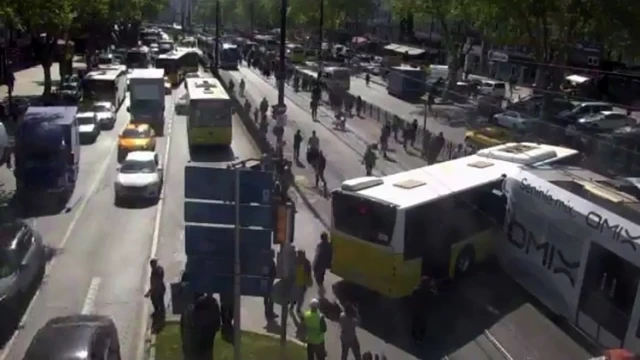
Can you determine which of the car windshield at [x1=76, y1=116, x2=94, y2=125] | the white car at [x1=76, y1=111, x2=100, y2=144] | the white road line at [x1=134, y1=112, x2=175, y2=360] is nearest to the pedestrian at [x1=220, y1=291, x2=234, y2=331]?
the white road line at [x1=134, y1=112, x2=175, y2=360]

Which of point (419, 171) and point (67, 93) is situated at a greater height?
point (419, 171)

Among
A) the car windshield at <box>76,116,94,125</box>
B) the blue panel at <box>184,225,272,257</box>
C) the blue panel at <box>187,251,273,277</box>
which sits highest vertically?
the blue panel at <box>184,225,272,257</box>

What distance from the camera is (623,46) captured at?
1432 inches

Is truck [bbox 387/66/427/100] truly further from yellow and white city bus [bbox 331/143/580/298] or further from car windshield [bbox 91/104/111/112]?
yellow and white city bus [bbox 331/143/580/298]

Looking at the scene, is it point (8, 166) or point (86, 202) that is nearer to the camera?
point (86, 202)

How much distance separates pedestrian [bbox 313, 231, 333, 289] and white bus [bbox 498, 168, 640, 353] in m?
4.02

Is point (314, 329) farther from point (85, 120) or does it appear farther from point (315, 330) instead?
point (85, 120)

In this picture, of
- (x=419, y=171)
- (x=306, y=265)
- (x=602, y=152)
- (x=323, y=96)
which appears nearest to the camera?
(x=306, y=265)

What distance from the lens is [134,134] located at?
26594 millimetres

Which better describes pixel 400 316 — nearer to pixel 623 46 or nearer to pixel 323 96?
pixel 623 46

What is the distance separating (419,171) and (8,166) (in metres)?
15.9

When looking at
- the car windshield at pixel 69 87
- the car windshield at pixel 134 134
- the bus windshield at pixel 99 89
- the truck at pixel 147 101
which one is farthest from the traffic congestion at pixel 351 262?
the car windshield at pixel 69 87

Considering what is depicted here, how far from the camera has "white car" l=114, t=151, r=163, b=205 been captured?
20.5m

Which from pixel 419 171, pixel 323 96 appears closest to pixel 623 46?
pixel 323 96
